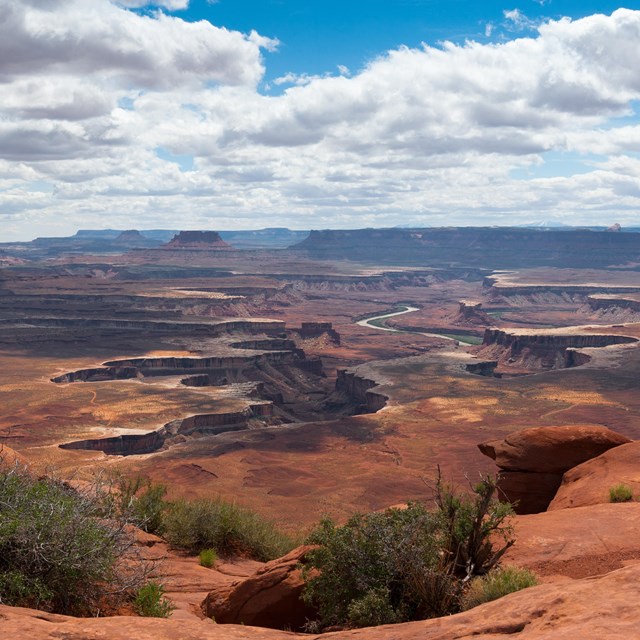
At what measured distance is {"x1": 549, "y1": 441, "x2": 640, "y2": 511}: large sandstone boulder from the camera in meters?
22.2

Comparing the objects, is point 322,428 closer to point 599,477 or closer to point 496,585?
point 599,477

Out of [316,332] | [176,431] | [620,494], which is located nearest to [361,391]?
[176,431]

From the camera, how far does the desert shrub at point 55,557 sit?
13117 mm

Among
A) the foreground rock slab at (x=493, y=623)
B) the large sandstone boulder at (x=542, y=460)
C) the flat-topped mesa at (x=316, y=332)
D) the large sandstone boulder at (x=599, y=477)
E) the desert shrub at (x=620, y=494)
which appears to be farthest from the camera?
the flat-topped mesa at (x=316, y=332)

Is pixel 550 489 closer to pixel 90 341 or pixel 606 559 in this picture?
pixel 606 559

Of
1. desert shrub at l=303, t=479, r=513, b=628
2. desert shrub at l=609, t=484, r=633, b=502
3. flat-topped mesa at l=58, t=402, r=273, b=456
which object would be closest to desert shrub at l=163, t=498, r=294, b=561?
desert shrub at l=303, t=479, r=513, b=628

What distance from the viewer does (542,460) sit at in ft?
85.8

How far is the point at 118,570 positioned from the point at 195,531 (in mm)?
8353

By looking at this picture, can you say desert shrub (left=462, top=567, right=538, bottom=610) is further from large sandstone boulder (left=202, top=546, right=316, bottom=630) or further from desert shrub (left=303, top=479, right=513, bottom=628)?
large sandstone boulder (left=202, top=546, right=316, bottom=630)

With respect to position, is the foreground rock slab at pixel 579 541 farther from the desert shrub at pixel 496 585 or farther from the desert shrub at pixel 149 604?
the desert shrub at pixel 149 604

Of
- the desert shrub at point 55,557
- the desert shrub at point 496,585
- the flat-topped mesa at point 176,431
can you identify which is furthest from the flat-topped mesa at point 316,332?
the desert shrub at point 496,585

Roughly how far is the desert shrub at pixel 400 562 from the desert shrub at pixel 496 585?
0.36 meters

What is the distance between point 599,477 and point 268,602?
11953mm

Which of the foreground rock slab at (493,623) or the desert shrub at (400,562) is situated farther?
the desert shrub at (400,562)
